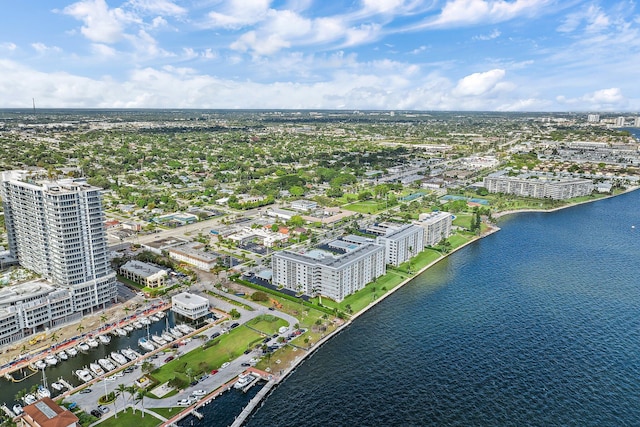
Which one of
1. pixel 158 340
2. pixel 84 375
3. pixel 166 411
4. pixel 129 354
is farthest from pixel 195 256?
pixel 166 411

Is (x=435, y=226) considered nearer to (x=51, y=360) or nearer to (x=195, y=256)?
(x=195, y=256)

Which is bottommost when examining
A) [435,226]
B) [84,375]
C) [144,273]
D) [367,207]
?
[84,375]

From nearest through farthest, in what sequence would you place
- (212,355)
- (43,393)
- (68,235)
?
(43,393)
(212,355)
(68,235)

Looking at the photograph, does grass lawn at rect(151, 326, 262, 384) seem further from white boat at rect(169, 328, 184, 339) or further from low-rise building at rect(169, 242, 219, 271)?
low-rise building at rect(169, 242, 219, 271)

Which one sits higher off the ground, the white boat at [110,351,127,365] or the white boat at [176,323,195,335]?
the white boat at [176,323,195,335]

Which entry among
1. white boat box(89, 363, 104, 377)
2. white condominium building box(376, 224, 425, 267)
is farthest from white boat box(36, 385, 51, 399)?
white condominium building box(376, 224, 425, 267)

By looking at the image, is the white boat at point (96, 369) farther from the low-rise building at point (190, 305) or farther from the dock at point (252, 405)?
the dock at point (252, 405)

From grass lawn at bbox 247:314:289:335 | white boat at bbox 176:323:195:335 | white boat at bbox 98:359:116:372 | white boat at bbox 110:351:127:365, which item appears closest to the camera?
white boat at bbox 98:359:116:372
